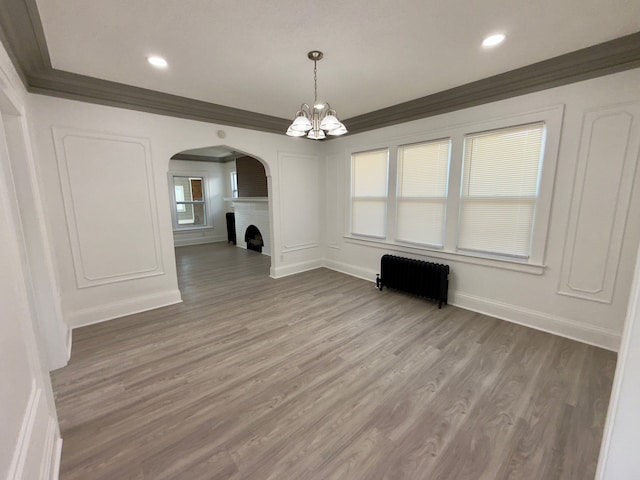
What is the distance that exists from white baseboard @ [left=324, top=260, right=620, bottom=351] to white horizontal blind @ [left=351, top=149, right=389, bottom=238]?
1.62 m

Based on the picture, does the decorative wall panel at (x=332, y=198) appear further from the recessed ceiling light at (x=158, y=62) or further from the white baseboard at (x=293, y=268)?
the recessed ceiling light at (x=158, y=62)

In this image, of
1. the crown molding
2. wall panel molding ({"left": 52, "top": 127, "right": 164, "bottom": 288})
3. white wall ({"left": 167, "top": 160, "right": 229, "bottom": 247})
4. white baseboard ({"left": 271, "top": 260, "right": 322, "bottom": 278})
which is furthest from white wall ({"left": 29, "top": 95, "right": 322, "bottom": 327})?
white wall ({"left": 167, "top": 160, "right": 229, "bottom": 247})

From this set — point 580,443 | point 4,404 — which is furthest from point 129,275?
point 580,443

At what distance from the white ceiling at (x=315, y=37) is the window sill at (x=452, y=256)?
207cm

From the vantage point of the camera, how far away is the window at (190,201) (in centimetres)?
811

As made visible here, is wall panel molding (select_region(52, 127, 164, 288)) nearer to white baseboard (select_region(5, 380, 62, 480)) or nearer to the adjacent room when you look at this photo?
the adjacent room

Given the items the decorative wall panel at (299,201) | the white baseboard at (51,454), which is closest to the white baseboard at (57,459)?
the white baseboard at (51,454)

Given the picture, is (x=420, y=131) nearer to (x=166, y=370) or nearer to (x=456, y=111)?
(x=456, y=111)

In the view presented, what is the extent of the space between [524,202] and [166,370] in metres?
4.04

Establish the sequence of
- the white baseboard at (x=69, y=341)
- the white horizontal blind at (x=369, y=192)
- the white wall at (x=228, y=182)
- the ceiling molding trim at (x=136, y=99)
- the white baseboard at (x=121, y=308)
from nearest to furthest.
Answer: the white baseboard at (x=69, y=341)
the ceiling molding trim at (x=136, y=99)
the white baseboard at (x=121, y=308)
the white horizontal blind at (x=369, y=192)
the white wall at (x=228, y=182)

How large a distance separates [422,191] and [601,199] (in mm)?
1835

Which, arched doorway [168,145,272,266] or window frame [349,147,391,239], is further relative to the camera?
arched doorway [168,145,272,266]

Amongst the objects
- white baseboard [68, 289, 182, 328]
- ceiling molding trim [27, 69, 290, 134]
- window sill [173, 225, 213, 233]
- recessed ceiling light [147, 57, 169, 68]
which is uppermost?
recessed ceiling light [147, 57, 169, 68]

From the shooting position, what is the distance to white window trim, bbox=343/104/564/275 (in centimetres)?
279
